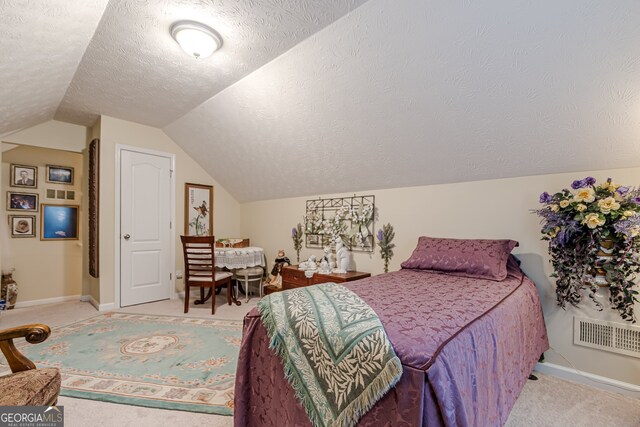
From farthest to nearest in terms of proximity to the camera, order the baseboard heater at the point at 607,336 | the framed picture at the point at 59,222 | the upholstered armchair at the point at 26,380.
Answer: the framed picture at the point at 59,222 < the baseboard heater at the point at 607,336 < the upholstered armchair at the point at 26,380

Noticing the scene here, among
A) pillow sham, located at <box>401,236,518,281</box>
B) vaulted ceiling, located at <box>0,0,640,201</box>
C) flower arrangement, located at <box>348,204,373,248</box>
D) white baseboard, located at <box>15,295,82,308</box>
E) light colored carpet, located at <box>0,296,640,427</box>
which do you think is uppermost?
vaulted ceiling, located at <box>0,0,640,201</box>

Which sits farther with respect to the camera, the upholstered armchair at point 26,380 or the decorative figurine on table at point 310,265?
the decorative figurine on table at point 310,265

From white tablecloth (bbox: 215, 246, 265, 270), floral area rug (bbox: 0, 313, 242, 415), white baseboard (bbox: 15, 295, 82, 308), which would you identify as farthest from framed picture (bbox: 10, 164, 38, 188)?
white tablecloth (bbox: 215, 246, 265, 270)

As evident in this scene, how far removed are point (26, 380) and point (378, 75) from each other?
106 inches

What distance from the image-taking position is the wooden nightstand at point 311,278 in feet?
10.9

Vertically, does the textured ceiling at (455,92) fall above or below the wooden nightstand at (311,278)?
above

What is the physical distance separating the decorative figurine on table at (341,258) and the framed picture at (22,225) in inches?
171

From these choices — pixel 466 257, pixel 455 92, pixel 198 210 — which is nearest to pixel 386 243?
pixel 466 257

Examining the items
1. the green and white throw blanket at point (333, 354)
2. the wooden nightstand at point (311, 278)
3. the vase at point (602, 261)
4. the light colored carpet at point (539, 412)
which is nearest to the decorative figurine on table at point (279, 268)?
the wooden nightstand at point (311, 278)

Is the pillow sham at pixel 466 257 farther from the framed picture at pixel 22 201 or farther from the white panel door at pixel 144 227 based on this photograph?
the framed picture at pixel 22 201

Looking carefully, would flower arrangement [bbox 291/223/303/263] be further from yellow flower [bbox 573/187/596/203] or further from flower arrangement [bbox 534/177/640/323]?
yellow flower [bbox 573/187/596/203]

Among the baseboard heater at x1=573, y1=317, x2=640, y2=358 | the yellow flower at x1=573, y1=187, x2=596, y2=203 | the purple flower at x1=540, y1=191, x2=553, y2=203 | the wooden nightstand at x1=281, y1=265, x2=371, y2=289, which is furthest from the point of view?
the wooden nightstand at x1=281, y1=265, x2=371, y2=289

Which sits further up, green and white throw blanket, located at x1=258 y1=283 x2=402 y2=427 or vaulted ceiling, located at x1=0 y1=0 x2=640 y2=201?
vaulted ceiling, located at x1=0 y1=0 x2=640 y2=201

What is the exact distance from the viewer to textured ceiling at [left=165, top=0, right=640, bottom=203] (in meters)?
1.70
